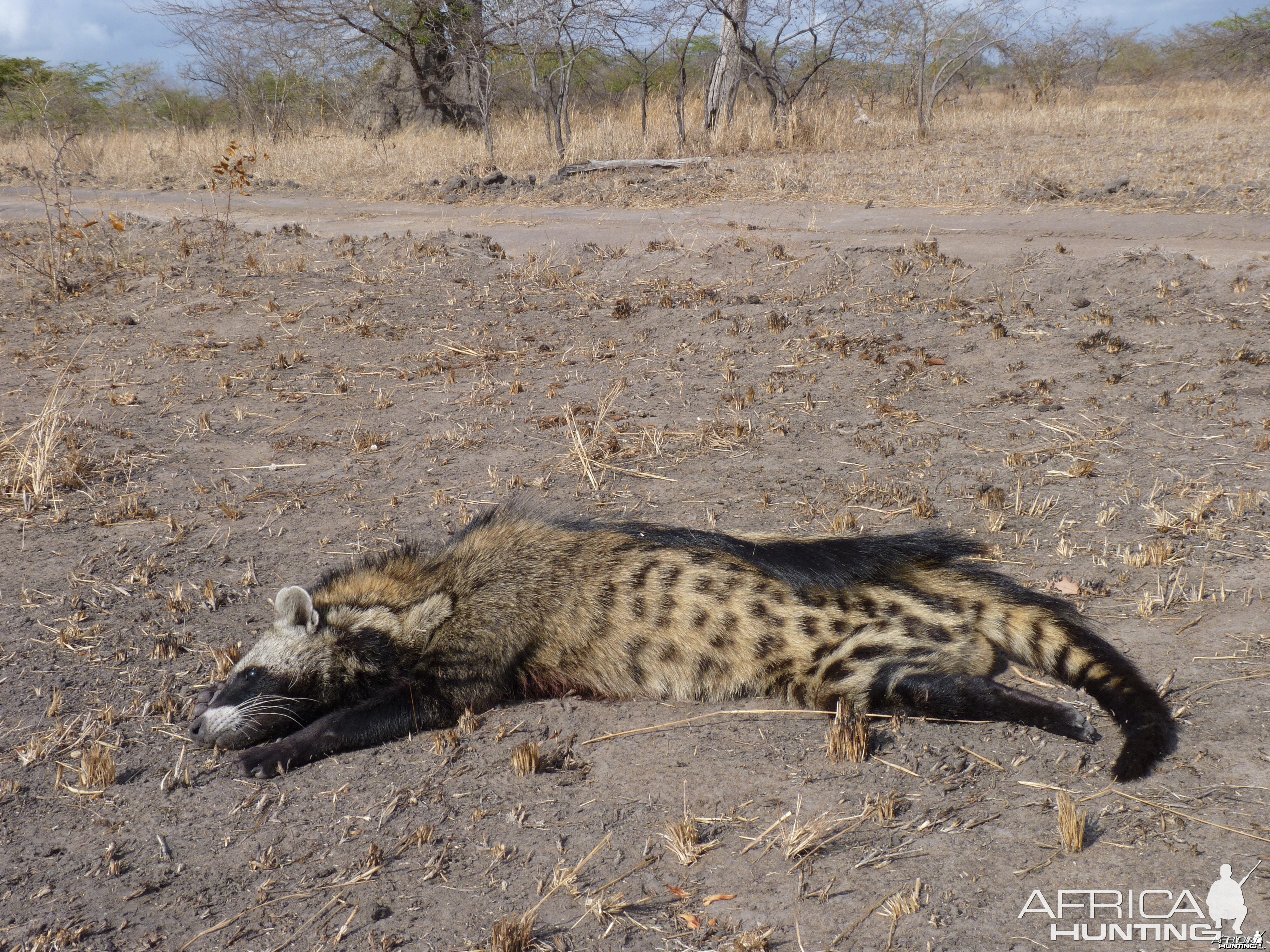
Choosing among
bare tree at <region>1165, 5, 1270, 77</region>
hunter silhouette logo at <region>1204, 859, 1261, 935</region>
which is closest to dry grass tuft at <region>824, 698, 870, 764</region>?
hunter silhouette logo at <region>1204, 859, 1261, 935</region>

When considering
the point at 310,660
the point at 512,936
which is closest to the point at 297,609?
the point at 310,660

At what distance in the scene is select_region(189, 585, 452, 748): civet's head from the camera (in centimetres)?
376

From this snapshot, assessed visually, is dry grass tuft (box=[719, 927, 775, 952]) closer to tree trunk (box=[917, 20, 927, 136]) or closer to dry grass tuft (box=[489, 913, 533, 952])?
dry grass tuft (box=[489, 913, 533, 952])

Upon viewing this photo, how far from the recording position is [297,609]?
390 centimetres

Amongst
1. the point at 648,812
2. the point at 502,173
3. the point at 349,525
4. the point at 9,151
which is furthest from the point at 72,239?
the point at 9,151

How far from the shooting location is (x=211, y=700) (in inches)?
148

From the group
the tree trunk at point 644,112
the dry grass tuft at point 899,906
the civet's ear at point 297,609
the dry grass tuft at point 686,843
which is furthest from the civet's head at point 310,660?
the tree trunk at point 644,112

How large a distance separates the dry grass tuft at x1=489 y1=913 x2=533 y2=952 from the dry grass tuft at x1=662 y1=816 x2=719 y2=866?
523 mm

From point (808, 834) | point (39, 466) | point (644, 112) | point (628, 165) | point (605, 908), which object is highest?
point (644, 112)

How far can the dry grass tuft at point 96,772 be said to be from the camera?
11.0 ft

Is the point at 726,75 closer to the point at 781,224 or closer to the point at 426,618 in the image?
the point at 781,224

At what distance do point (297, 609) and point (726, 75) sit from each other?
1764 centimetres

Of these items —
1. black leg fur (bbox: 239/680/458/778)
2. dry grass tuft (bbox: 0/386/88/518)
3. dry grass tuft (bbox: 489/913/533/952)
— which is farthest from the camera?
dry grass tuft (bbox: 0/386/88/518)

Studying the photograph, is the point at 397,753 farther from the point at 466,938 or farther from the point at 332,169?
the point at 332,169
